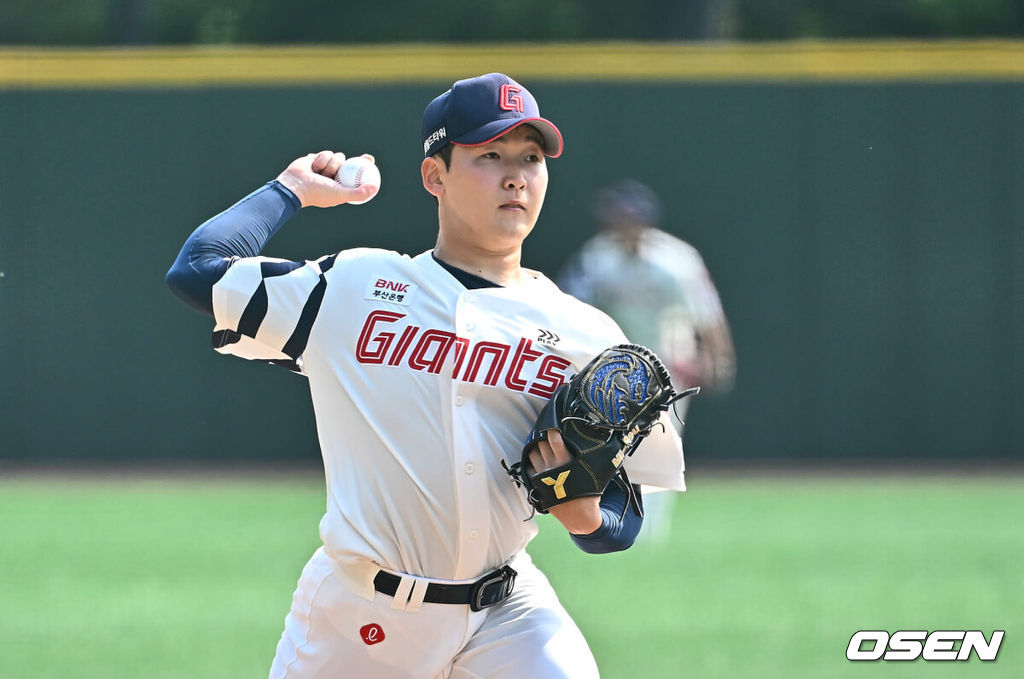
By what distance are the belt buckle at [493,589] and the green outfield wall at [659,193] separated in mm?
9555

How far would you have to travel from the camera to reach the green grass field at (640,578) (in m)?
6.09

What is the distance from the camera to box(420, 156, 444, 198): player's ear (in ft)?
10.9

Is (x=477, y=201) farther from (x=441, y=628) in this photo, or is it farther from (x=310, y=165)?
A: (x=441, y=628)

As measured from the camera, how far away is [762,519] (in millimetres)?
9852

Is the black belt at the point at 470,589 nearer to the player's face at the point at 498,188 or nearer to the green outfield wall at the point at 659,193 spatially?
the player's face at the point at 498,188

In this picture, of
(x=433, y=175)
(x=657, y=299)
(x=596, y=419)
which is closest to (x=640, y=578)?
(x=657, y=299)

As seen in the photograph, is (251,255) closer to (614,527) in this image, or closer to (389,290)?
(389,290)

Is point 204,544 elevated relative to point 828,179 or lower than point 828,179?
lower

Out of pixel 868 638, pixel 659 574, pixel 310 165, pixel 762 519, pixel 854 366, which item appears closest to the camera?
pixel 310 165

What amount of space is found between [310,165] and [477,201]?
0.46 metres

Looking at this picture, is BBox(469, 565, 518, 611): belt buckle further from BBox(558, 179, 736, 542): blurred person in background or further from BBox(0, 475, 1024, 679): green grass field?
BBox(558, 179, 736, 542): blurred person in background

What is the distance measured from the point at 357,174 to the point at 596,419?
840mm

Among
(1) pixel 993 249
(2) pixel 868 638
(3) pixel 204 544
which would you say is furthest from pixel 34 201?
(2) pixel 868 638

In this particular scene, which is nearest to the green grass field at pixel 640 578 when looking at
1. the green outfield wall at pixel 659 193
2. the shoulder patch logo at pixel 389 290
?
the green outfield wall at pixel 659 193
